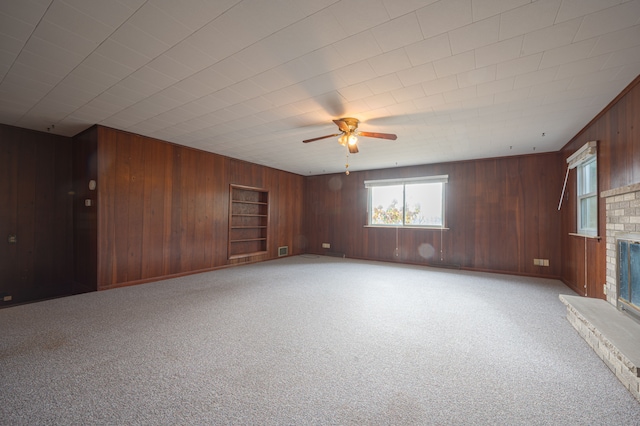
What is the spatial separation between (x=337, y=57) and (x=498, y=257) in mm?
5126

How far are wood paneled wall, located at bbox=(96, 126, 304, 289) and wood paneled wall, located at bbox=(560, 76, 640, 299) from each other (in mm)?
5845

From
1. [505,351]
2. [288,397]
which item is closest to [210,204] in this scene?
[288,397]

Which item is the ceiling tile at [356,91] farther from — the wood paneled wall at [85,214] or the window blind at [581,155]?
the wood paneled wall at [85,214]

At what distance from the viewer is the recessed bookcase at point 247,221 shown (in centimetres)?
602

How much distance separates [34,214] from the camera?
400 centimetres

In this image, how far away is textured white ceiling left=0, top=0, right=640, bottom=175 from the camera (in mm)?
1707

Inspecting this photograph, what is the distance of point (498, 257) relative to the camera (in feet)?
17.3

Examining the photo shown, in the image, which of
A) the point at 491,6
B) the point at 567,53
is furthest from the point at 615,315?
the point at 491,6

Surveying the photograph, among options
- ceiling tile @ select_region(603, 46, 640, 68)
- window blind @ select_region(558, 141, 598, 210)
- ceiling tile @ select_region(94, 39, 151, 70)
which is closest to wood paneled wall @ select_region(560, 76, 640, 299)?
window blind @ select_region(558, 141, 598, 210)

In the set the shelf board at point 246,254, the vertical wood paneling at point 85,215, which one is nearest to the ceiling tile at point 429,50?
the vertical wood paneling at point 85,215

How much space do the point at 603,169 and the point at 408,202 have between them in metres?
3.53

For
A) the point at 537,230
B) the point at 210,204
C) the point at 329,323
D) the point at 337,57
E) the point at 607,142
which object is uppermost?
the point at 337,57

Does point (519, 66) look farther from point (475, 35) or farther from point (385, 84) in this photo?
point (385, 84)

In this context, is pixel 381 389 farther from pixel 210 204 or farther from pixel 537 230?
pixel 537 230
